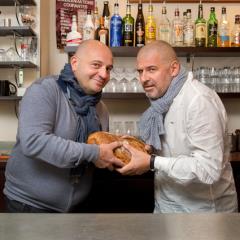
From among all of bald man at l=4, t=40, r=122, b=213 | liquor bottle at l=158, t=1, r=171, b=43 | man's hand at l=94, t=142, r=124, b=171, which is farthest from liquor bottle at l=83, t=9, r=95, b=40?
man's hand at l=94, t=142, r=124, b=171

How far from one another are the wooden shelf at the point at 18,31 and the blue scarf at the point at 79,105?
3.75 ft

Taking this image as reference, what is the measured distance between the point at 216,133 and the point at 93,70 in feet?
1.73

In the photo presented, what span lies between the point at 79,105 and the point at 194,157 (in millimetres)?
477

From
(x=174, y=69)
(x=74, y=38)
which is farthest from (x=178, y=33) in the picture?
(x=174, y=69)

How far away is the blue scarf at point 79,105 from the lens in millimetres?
1423

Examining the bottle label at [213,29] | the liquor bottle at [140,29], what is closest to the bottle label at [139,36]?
the liquor bottle at [140,29]

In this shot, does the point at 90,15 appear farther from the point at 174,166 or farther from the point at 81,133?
the point at 174,166

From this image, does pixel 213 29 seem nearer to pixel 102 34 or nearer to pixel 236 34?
pixel 236 34

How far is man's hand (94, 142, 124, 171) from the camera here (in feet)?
4.37

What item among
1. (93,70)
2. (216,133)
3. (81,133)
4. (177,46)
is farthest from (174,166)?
(177,46)

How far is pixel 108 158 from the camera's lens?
4.43ft

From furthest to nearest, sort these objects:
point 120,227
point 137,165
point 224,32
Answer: point 224,32 < point 137,165 < point 120,227

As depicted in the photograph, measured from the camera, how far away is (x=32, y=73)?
274 centimetres

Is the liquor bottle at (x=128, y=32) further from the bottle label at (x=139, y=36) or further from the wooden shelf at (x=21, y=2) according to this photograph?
the wooden shelf at (x=21, y=2)
